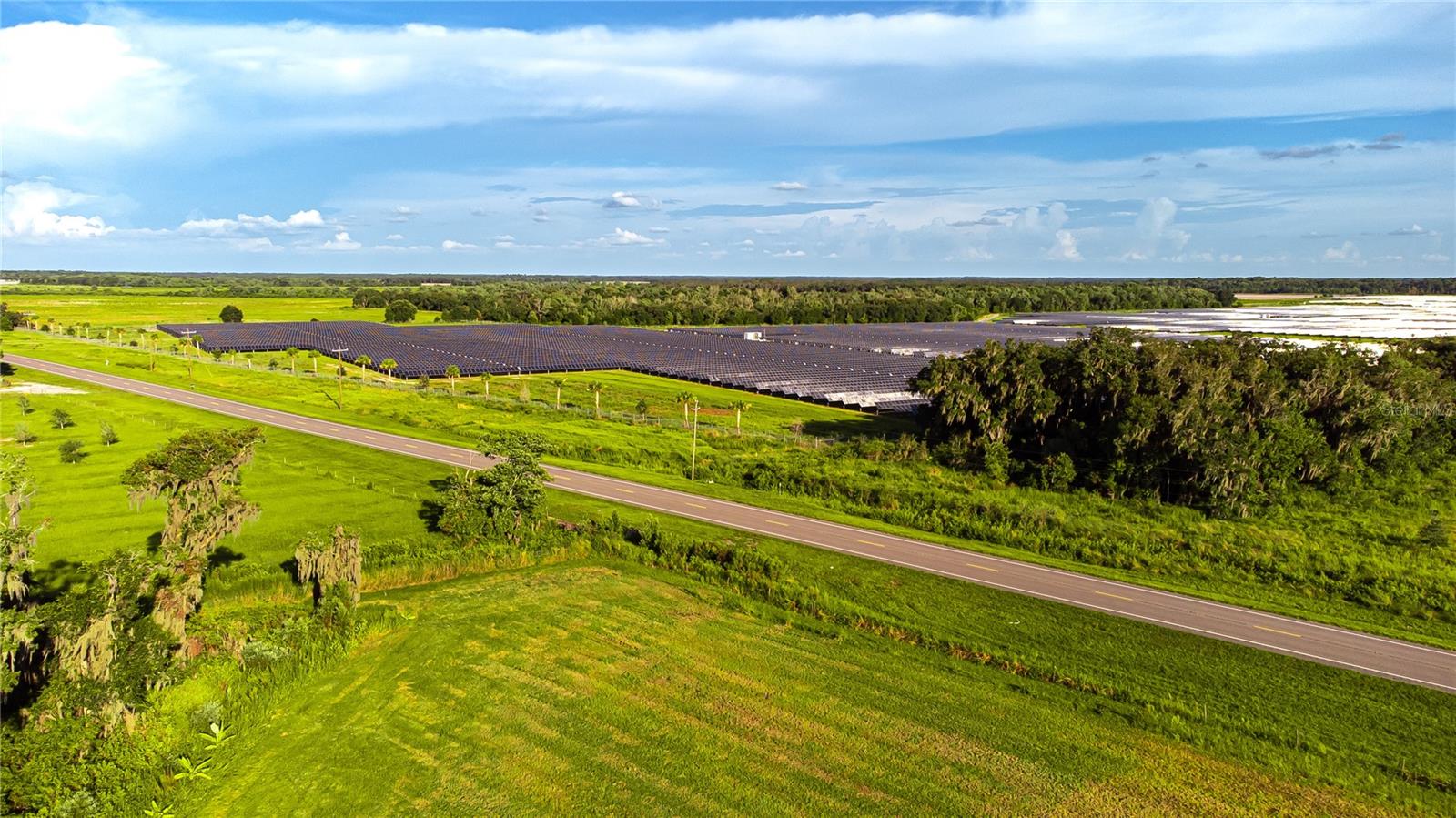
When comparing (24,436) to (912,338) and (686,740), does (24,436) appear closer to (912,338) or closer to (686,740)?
(686,740)

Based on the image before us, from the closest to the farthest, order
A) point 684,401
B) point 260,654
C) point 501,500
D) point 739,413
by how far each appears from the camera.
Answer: point 260,654 < point 501,500 < point 739,413 < point 684,401

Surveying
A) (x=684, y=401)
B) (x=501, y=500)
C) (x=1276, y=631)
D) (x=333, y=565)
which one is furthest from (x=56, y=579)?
(x=684, y=401)

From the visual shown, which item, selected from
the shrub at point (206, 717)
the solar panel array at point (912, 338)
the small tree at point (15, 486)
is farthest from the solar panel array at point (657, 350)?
the small tree at point (15, 486)

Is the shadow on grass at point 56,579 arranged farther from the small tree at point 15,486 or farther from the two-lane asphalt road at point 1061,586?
the two-lane asphalt road at point 1061,586

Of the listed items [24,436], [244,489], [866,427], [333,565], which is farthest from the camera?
[866,427]

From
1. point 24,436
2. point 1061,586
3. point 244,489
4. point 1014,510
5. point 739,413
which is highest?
point 24,436

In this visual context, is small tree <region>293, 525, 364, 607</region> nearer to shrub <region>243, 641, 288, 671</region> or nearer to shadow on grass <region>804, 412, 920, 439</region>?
shrub <region>243, 641, 288, 671</region>

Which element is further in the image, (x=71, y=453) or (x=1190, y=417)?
(x=71, y=453)
